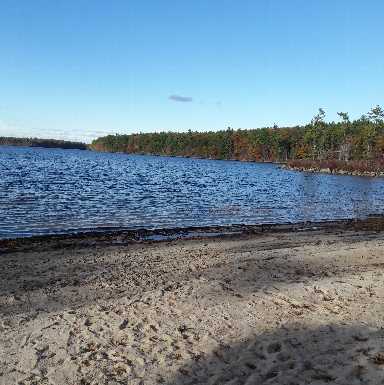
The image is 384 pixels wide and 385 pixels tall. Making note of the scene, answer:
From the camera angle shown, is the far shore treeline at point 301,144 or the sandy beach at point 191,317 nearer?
the sandy beach at point 191,317

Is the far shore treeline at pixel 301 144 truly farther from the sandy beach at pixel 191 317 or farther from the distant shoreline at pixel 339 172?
the sandy beach at pixel 191 317

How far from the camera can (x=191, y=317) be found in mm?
7465

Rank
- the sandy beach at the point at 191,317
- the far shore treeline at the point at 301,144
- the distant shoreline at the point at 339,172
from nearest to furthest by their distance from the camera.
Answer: the sandy beach at the point at 191,317, the distant shoreline at the point at 339,172, the far shore treeline at the point at 301,144

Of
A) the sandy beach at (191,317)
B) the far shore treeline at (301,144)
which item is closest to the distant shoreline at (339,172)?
the far shore treeline at (301,144)

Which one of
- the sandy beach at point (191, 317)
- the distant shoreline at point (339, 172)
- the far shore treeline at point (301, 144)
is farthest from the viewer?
the far shore treeline at point (301, 144)

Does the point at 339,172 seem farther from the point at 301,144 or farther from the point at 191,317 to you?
the point at 191,317

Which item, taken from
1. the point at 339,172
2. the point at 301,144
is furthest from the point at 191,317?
the point at 301,144

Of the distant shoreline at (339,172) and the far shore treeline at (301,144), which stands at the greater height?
the far shore treeline at (301,144)

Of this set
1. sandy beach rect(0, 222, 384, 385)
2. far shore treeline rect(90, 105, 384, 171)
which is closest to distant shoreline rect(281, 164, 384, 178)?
far shore treeline rect(90, 105, 384, 171)

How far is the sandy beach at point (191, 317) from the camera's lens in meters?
5.45

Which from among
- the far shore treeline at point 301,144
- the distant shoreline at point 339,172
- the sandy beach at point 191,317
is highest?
the far shore treeline at point 301,144

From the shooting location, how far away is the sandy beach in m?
5.45

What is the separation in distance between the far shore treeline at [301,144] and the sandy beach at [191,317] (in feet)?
293

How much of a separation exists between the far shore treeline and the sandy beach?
89279 mm
